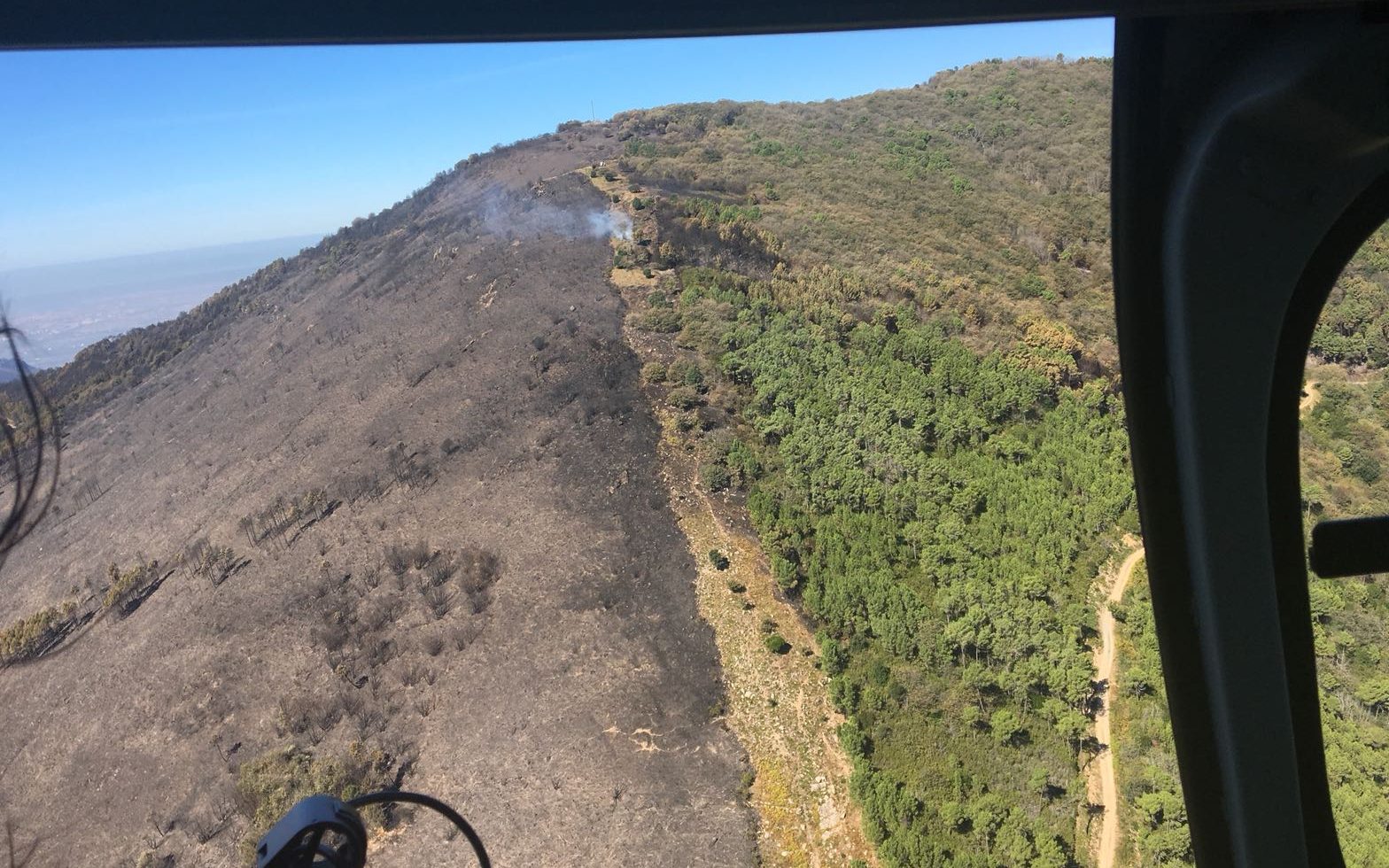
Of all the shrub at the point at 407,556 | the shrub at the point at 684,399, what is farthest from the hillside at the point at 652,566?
the shrub at the point at 684,399

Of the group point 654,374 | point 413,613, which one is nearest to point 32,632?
point 413,613

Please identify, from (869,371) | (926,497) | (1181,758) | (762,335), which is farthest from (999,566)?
(1181,758)

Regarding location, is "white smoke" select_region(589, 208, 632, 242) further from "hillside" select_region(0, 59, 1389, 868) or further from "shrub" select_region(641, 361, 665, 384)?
"shrub" select_region(641, 361, 665, 384)

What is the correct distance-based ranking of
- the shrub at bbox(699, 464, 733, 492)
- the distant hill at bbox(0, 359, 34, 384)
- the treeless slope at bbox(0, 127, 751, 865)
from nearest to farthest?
1. the distant hill at bbox(0, 359, 34, 384)
2. the treeless slope at bbox(0, 127, 751, 865)
3. the shrub at bbox(699, 464, 733, 492)

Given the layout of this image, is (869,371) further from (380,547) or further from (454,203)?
(454,203)

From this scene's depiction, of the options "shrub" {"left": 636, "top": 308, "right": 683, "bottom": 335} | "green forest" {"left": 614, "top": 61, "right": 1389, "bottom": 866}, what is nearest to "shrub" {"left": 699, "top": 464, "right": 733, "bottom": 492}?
"green forest" {"left": 614, "top": 61, "right": 1389, "bottom": 866}

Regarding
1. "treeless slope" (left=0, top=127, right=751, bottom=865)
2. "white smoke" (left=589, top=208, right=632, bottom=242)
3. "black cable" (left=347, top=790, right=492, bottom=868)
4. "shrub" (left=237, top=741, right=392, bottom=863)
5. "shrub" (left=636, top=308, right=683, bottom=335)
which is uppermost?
"white smoke" (left=589, top=208, right=632, bottom=242)

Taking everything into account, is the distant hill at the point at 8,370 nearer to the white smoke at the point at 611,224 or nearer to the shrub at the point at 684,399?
the shrub at the point at 684,399
